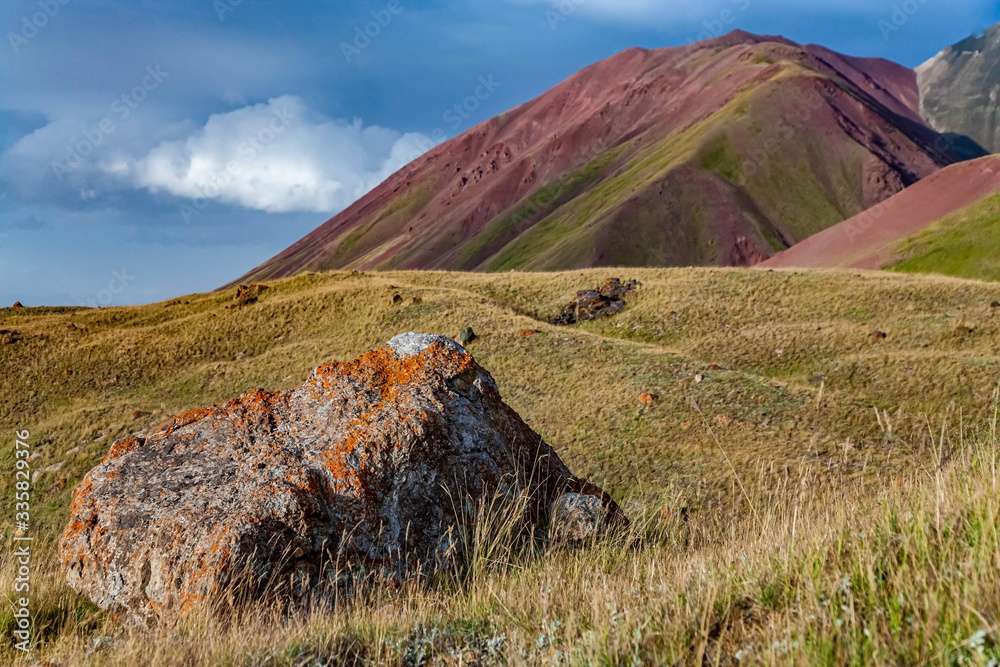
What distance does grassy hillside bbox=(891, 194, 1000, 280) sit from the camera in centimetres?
5291

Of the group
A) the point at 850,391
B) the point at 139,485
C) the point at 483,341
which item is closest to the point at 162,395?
the point at 483,341

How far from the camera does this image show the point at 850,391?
2339 centimetres

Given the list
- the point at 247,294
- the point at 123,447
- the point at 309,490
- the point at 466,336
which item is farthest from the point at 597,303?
the point at 309,490

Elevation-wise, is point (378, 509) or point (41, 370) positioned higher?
point (41, 370)

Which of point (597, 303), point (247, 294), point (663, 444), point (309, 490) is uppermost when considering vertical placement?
point (247, 294)

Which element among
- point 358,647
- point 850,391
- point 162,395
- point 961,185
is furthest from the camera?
point 961,185

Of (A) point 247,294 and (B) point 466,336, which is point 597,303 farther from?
(A) point 247,294

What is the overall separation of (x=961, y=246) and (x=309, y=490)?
64701 millimetres

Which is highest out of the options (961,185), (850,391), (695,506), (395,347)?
(961,185)

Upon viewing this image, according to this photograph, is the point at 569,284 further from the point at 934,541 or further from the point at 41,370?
the point at 934,541

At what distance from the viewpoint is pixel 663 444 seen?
19.9 meters

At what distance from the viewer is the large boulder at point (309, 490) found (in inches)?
268

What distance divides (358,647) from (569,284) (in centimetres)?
3798

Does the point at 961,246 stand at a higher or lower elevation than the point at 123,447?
higher
